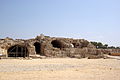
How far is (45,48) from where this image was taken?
33250 millimetres

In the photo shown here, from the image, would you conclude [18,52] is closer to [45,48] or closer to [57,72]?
[45,48]

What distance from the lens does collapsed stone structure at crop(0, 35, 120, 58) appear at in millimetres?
31719

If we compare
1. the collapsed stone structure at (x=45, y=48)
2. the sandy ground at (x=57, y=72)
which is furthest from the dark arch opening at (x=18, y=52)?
the sandy ground at (x=57, y=72)

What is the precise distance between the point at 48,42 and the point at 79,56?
6.42 metres

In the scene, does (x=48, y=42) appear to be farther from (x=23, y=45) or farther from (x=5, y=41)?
(x=5, y=41)

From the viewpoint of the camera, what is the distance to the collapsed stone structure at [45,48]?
31719 millimetres

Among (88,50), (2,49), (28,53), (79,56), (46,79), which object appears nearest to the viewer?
(46,79)

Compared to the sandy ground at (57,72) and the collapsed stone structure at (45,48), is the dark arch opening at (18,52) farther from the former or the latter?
the sandy ground at (57,72)

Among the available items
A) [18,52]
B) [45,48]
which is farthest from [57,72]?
[18,52]

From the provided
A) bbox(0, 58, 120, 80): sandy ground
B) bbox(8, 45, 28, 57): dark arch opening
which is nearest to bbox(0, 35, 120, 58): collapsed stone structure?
bbox(8, 45, 28, 57): dark arch opening

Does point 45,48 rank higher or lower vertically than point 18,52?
higher

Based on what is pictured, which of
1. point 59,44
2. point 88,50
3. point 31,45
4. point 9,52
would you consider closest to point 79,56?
point 88,50

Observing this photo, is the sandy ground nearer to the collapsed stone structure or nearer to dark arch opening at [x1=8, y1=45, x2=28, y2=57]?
the collapsed stone structure

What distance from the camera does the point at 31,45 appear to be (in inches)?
1266
